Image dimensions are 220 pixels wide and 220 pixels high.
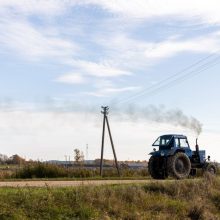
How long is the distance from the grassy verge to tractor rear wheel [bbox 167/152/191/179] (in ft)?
21.0

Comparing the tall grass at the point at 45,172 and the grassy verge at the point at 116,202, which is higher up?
the tall grass at the point at 45,172

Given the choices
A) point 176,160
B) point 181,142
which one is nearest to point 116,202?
point 176,160

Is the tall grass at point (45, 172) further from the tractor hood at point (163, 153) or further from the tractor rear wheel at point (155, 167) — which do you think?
the tractor hood at point (163, 153)

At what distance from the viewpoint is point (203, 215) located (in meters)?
21.5

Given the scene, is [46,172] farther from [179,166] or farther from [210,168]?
[210,168]

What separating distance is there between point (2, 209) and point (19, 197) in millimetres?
1101

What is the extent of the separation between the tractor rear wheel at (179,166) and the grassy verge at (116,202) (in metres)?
6.40

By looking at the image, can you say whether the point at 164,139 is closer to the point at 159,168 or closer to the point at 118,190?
the point at 159,168

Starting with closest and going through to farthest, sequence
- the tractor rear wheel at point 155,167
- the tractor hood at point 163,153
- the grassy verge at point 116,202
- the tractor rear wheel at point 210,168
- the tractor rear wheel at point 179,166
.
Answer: the grassy verge at point 116,202
the tractor rear wheel at point 179,166
the tractor hood at point 163,153
the tractor rear wheel at point 155,167
the tractor rear wheel at point 210,168

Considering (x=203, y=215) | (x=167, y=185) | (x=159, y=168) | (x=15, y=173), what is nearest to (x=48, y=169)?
(x=15, y=173)

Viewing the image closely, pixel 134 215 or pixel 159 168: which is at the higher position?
pixel 159 168

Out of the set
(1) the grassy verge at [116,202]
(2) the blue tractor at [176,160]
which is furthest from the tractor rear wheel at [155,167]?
(1) the grassy verge at [116,202]

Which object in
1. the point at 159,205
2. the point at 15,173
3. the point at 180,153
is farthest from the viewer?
the point at 15,173

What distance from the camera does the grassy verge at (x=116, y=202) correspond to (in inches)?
725
